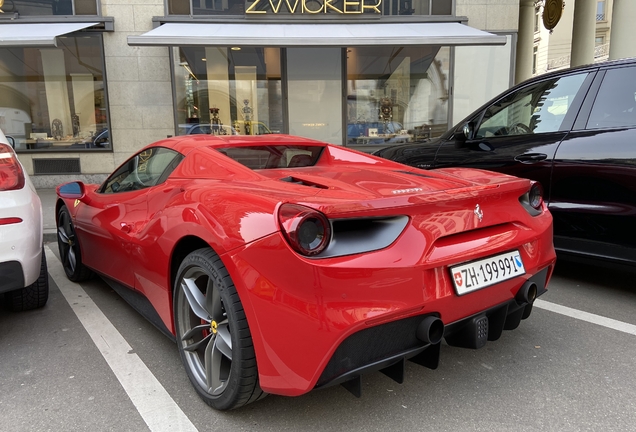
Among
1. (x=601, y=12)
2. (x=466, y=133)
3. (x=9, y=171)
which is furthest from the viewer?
(x=601, y=12)

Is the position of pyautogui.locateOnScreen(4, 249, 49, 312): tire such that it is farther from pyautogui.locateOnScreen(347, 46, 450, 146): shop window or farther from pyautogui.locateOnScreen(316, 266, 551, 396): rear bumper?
pyautogui.locateOnScreen(347, 46, 450, 146): shop window

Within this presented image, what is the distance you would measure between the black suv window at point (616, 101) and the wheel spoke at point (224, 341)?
3.04 meters

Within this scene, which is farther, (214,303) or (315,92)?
(315,92)

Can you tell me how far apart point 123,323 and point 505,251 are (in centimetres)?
249

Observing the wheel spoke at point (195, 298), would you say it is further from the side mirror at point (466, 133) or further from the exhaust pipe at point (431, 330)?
the side mirror at point (466, 133)

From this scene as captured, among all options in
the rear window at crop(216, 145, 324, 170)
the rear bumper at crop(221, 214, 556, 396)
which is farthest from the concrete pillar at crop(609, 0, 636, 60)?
the rear bumper at crop(221, 214, 556, 396)

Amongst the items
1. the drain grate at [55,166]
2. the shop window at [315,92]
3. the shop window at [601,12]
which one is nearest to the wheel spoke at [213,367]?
the shop window at [315,92]

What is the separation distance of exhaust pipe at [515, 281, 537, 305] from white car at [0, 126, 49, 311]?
2.72 metres

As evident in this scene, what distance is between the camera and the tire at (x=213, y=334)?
70.5 inches

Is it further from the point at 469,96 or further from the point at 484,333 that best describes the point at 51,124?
the point at 484,333

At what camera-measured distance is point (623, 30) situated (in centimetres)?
841

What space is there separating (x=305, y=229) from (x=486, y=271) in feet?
2.82

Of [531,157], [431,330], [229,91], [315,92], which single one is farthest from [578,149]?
[229,91]

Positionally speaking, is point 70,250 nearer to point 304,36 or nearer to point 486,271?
point 486,271
